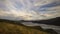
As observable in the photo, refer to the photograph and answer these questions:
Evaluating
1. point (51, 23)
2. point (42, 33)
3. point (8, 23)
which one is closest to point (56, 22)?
point (51, 23)

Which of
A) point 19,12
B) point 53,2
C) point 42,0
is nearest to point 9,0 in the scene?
point 19,12

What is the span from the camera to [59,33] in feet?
3.23

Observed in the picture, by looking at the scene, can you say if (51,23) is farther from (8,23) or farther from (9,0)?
(9,0)

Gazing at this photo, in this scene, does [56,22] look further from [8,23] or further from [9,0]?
[9,0]

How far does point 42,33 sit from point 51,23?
119 mm

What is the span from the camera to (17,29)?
0.99 m

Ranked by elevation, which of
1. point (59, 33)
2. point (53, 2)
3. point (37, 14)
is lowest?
point (59, 33)

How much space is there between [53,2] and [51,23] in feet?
0.85

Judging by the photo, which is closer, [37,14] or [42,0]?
[37,14]

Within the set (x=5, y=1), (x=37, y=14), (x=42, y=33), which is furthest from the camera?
(x=5, y=1)

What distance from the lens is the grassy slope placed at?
0.98 metres

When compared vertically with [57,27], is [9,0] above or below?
above

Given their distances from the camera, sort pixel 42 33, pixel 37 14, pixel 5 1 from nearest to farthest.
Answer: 1. pixel 42 33
2. pixel 37 14
3. pixel 5 1

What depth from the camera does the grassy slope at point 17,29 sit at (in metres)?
0.98
